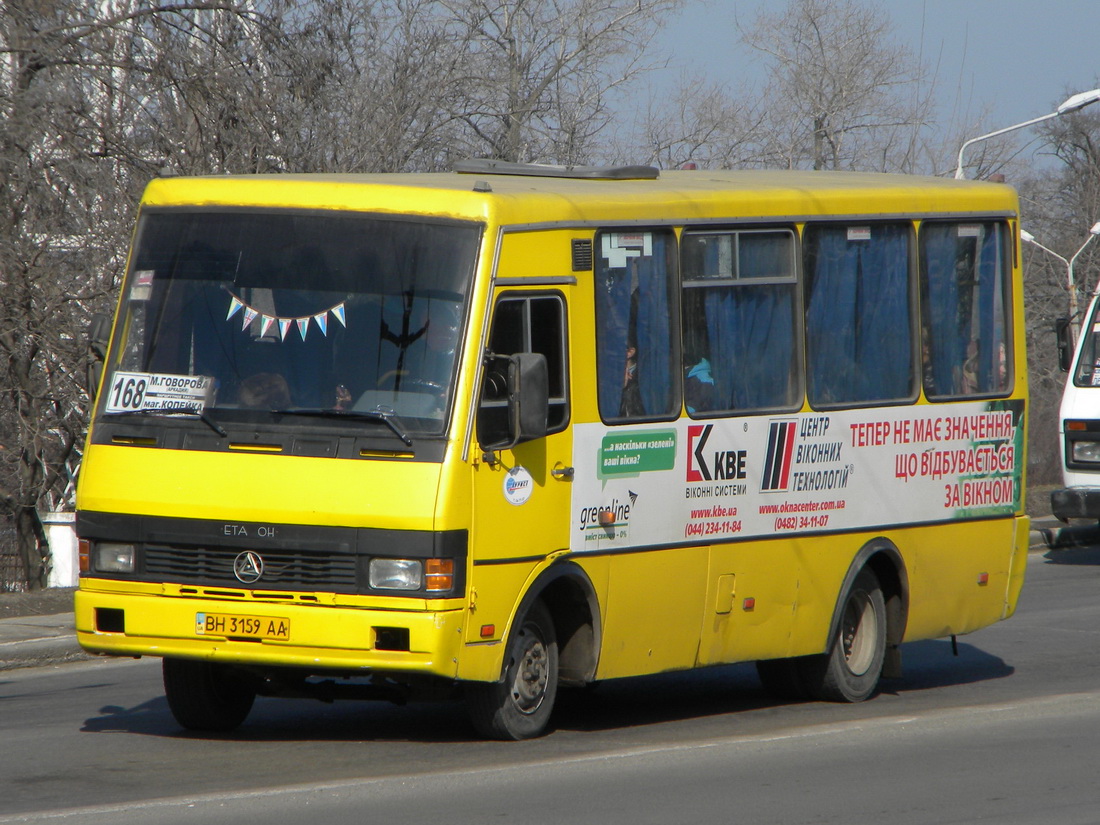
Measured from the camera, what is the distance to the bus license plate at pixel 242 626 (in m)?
7.96

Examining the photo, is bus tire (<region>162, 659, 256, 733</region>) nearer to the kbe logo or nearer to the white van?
the kbe logo

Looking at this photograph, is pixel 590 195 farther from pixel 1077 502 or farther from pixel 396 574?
pixel 1077 502

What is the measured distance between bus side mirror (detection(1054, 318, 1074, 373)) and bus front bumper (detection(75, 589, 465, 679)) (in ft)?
36.1

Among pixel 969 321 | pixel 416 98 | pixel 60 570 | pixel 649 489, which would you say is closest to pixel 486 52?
pixel 416 98

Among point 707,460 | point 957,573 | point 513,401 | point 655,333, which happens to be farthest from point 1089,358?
point 513,401

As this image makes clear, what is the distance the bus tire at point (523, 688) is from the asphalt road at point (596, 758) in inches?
4.4

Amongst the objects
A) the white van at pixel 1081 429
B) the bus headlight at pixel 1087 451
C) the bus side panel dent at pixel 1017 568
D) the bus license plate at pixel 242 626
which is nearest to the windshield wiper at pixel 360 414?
the bus license plate at pixel 242 626

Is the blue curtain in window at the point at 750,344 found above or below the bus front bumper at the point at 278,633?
above

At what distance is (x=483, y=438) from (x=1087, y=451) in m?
11.6

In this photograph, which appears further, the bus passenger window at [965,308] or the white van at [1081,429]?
the white van at [1081,429]

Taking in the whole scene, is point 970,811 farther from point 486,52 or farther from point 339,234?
point 486,52

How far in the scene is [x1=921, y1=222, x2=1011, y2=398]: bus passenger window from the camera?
11.0 m

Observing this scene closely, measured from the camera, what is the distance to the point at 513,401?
8.09m

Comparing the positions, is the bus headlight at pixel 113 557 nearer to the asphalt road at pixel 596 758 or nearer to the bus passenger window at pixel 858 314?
the asphalt road at pixel 596 758
